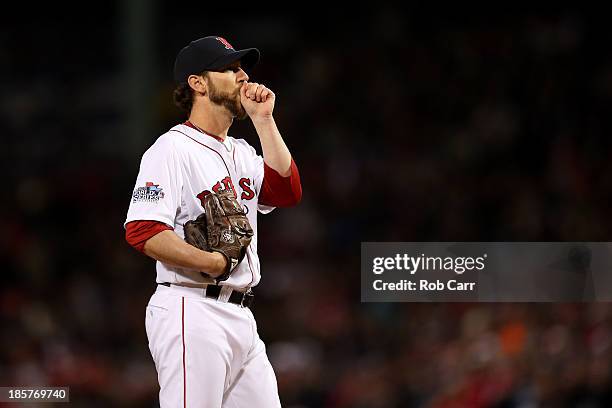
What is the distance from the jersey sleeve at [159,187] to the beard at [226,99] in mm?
201

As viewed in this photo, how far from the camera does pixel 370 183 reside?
7.59 m

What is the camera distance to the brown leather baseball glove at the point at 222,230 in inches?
111

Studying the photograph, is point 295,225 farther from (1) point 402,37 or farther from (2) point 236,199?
(2) point 236,199

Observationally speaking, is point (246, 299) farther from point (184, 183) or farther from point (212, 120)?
point (212, 120)

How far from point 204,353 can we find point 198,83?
812 millimetres

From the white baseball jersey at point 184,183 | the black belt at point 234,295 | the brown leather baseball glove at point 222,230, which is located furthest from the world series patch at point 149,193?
the black belt at point 234,295

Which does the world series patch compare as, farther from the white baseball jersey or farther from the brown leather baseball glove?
the brown leather baseball glove

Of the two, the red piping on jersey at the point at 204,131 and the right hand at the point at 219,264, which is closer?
the right hand at the point at 219,264

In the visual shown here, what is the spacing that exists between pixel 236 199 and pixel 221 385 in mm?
535

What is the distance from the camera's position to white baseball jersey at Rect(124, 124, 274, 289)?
2832 millimetres

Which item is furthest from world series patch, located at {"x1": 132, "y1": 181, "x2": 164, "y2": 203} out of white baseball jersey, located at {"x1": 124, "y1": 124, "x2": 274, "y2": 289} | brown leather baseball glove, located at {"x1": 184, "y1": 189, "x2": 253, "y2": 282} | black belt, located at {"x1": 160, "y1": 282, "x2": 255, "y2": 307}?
black belt, located at {"x1": 160, "y1": 282, "x2": 255, "y2": 307}
